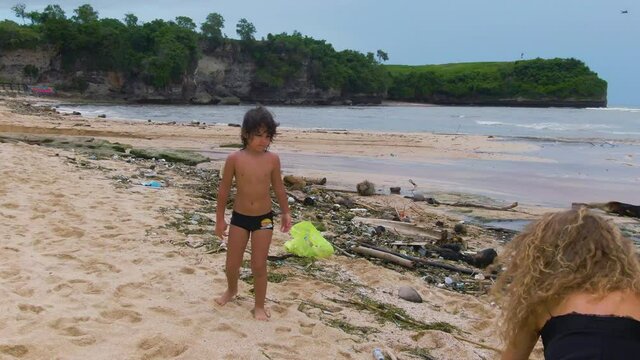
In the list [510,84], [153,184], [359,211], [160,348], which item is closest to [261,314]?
[160,348]

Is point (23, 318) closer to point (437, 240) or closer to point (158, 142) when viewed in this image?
point (437, 240)

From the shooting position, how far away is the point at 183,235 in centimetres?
629

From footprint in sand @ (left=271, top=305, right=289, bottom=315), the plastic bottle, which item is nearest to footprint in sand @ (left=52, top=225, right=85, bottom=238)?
footprint in sand @ (left=271, top=305, right=289, bottom=315)

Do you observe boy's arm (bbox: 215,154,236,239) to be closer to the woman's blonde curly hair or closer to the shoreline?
the woman's blonde curly hair

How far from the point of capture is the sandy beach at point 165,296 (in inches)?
141

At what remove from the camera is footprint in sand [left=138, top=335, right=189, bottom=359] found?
3391 millimetres

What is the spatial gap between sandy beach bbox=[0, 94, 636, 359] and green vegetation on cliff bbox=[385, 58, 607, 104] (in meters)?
124

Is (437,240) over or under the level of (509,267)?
under

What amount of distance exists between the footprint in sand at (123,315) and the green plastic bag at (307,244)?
2.41 meters

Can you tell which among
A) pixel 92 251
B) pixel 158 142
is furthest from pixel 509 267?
pixel 158 142

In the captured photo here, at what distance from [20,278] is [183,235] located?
2075 mm

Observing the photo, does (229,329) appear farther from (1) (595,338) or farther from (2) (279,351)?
(1) (595,338)

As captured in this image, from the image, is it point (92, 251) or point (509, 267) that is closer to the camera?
point (509, 267)

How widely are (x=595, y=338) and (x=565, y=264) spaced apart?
32cm
